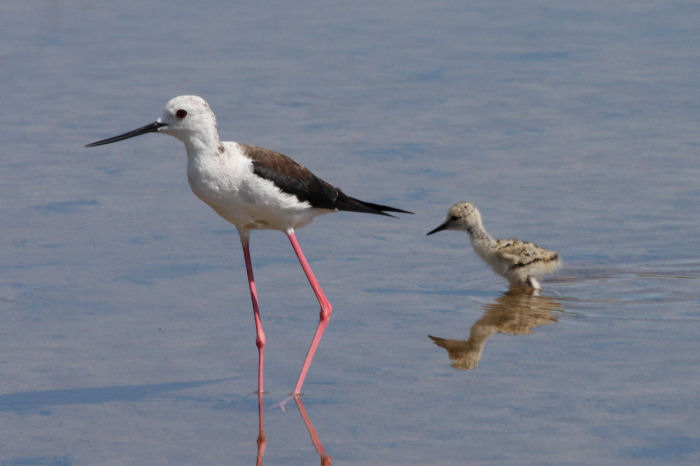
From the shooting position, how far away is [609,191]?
32.1ft

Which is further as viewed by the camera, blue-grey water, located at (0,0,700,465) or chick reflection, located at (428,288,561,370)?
chick reflection, located at (428,288,561,370)

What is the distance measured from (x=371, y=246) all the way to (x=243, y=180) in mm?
2167

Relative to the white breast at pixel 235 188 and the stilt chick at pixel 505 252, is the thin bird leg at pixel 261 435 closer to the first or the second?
the white breast at pixel 235 188

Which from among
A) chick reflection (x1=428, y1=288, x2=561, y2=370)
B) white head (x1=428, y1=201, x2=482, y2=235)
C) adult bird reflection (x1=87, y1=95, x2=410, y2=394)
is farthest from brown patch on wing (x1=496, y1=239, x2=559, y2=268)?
adult bird reflection (x1=87, y1=95, x2=410, y2=394)

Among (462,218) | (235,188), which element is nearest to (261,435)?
(235,188)

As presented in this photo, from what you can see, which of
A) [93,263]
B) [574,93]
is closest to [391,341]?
[93,263]

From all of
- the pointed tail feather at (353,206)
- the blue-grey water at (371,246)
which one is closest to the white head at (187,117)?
the pointed tail feather at (353,206)

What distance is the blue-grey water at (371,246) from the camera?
6.09 metres

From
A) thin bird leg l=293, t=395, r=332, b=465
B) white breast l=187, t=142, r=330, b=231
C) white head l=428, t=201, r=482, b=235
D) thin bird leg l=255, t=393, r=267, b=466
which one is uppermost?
white breast l=187, t=142, r=330, b=231

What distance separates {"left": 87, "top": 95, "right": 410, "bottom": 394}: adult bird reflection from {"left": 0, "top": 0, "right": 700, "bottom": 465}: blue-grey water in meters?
0.56

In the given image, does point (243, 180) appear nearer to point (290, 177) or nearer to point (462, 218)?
point (290, 177)

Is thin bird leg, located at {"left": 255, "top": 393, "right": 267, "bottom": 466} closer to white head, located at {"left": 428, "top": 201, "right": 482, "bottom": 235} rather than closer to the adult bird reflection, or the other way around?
the adult bird reflection

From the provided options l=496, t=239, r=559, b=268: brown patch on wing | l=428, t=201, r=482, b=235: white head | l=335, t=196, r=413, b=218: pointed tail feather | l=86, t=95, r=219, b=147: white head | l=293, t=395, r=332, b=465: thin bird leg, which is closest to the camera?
l=293, t=395, r=332, b=465: thin bird leg

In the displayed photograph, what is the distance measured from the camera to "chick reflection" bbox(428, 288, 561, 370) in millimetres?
7062
